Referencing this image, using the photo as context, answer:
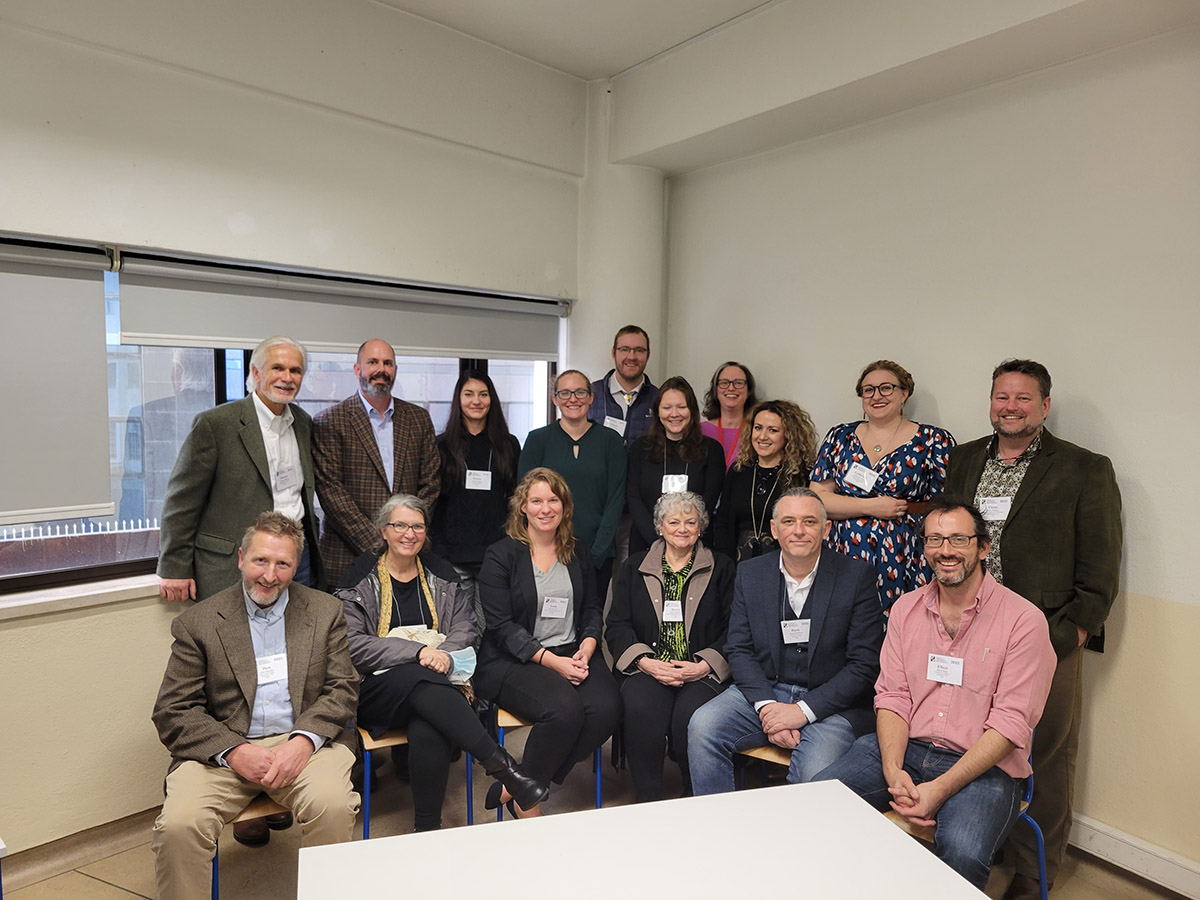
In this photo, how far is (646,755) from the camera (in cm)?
294

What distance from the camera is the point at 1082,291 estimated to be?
2.99 meters

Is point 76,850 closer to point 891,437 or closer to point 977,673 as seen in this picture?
point 977,673

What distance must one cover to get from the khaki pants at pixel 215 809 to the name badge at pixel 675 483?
1.73 meters

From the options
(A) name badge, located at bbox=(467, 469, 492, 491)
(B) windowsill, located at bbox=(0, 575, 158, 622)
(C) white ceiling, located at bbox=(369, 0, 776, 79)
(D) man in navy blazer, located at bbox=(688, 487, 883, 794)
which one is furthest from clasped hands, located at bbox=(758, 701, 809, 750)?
(C) white ceiling, located at bbox=(369, 0, 776, 79)

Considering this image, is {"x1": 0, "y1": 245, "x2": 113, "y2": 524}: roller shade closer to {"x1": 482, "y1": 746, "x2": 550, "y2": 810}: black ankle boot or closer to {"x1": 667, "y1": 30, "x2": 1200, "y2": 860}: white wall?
{"x1": 482, "y1": 746, "x2": 550, "y2": 810}: black ankle boot

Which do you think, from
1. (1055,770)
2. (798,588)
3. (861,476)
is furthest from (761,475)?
(1055,770)

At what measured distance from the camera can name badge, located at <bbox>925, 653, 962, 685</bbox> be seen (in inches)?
93.5

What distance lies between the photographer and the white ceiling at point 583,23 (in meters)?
3.55

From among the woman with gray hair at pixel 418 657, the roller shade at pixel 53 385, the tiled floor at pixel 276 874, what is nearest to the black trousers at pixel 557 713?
the woman with gray hair at pixel 418 657

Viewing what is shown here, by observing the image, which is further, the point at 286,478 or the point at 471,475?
the point at 471,475

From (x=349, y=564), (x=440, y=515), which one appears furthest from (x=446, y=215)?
(x=349, y=564)

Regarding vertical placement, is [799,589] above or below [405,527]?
below

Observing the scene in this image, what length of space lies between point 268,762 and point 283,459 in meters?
1.20

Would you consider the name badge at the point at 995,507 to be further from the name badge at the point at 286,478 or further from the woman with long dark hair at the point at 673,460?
the name badge at the point at 286,478
